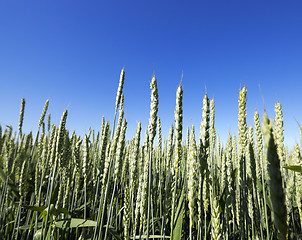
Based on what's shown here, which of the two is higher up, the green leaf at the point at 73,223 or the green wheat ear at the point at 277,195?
the green wheat ear at the point at 277,195

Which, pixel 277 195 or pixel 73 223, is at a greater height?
pixel 277 195

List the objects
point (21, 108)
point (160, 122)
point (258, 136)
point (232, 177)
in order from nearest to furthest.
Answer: point (232, 177)
point (258, 136)
point (21, 108)
point (160, 122)

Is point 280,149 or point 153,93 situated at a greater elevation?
point 153,93

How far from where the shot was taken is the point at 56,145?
1.56m

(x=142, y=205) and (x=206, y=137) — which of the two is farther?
(x=142, y=205)

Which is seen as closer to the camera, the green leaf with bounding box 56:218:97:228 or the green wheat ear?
the green wheat ear

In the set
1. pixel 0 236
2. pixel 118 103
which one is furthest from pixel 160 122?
pixel 0 236

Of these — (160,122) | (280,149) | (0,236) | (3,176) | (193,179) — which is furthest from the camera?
(160,122)

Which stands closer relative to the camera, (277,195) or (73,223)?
(277,195)

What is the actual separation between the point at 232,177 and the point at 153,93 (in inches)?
39.8

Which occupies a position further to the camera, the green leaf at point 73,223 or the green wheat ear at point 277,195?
the green leaf at point 73,223

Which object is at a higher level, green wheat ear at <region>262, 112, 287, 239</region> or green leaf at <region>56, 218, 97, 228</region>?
green wheat ear at <region>262, 112, 287, 239</region>

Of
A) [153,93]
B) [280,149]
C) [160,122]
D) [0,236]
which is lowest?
[0,236]

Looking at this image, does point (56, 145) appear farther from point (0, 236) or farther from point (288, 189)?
point (288, 189)
